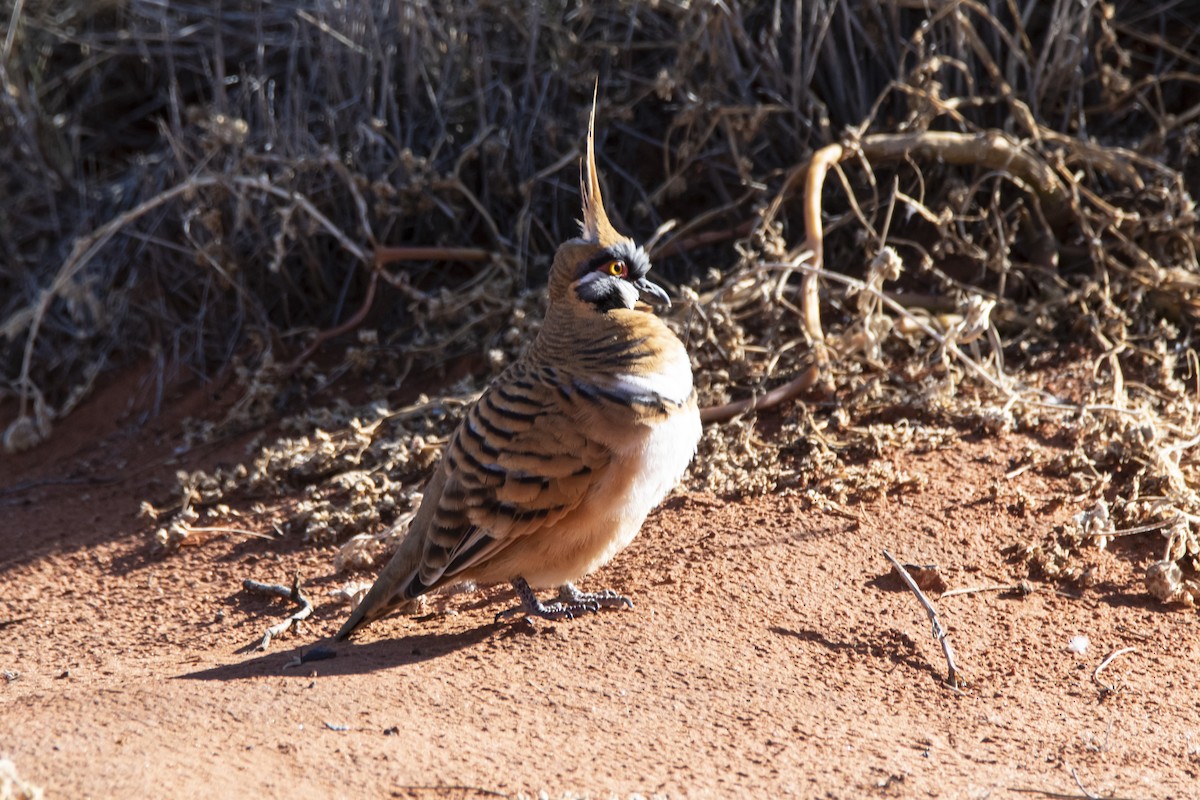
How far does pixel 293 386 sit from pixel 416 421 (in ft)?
3.36

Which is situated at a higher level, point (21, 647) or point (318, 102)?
point (318, 102)

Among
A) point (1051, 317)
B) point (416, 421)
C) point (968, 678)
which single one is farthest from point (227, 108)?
point (968, 678)

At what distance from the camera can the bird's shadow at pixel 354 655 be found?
12.8 ft

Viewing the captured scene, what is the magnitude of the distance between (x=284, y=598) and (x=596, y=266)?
175 cm

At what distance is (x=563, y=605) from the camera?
4.37 meters

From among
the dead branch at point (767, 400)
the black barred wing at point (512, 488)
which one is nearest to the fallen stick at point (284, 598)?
the black barred wing at point (512, 488)

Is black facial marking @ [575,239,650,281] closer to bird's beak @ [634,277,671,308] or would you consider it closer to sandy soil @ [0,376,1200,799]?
bird's beak @ [634,277,671,308]

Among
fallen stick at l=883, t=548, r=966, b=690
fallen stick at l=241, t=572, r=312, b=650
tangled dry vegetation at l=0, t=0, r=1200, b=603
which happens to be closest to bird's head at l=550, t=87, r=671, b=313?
tangled dry vegetation at l=0, t=0, r=1200, b=603

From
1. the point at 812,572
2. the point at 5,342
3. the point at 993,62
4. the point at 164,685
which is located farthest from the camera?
the point at 5,342

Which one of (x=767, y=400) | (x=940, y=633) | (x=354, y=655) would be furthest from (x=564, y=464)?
(x=767, y=400)

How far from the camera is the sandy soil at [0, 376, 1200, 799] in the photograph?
3250 millimetres

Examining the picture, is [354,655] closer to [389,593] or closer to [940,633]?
[389,593]

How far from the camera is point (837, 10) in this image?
652 centimetres

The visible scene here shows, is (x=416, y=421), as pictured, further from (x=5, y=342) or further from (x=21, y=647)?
(x=5, y=342)
